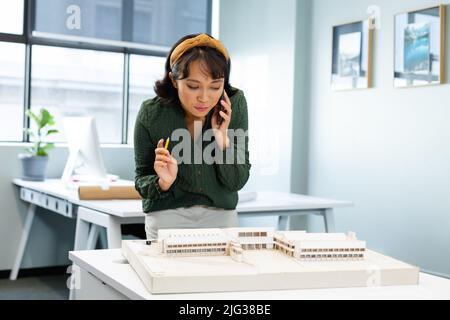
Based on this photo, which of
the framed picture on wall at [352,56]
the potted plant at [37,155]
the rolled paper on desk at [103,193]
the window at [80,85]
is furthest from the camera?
the window at [80,85]

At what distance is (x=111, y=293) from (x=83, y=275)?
→ 0.22 meters

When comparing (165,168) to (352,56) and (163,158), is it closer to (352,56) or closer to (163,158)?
(163,158)

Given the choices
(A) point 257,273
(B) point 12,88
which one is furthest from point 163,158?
(B) point 12,88

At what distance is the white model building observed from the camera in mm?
1399

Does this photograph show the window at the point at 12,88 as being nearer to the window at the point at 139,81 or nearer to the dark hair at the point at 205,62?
the window at the point at 139,81

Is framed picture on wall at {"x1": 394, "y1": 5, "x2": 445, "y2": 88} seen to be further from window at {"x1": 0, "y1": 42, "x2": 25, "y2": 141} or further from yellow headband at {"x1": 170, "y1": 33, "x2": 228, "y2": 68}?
window at {"x1": 0, "y1": 42, "x2": 25, "y2": 141}

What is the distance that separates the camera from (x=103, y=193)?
338 cm

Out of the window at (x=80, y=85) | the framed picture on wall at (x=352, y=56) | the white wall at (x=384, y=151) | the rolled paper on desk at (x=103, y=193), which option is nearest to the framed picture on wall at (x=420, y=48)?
the white wall at (x=384, y=151)

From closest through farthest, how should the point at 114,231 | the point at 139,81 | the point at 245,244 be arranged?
the point at 245,244
the point at 114,231
the point at 139,81

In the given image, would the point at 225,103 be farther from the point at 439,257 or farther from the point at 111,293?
the point at 439,257

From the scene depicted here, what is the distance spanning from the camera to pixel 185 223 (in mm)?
1791

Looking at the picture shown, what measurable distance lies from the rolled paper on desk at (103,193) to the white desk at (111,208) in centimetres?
4

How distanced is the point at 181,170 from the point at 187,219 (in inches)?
5.5

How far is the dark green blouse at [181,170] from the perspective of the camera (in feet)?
5.79
